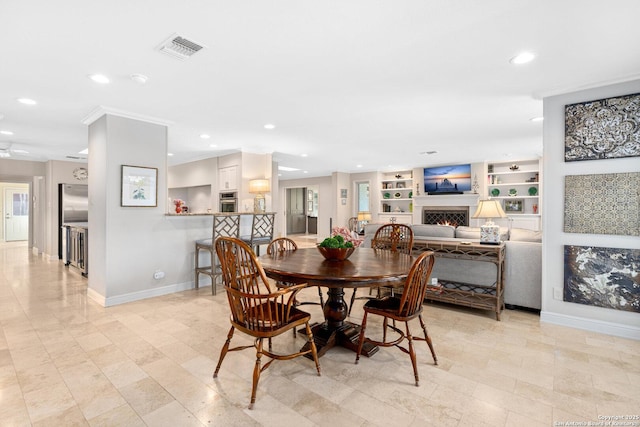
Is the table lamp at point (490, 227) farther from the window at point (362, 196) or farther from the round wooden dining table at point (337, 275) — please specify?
the window at point (362, 196)

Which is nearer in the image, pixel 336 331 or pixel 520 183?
pixel 336 331

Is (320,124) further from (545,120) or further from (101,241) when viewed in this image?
(101,241)

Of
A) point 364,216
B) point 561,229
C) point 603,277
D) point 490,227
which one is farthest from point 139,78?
point 364,216

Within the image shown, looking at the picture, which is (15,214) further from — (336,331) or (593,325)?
(593,325)

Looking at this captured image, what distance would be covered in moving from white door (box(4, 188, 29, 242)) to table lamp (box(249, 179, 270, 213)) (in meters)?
10.1

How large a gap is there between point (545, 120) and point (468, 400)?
2.88m

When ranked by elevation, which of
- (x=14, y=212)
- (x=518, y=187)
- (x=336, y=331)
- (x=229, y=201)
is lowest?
(x=336, y=331)

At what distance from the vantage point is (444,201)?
27.8ft

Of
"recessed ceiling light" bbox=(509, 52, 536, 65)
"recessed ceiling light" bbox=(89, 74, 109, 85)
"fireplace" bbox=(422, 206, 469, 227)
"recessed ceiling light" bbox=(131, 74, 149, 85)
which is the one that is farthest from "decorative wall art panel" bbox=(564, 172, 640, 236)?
"fireplace" bbox=(422, 206, 469, 227)

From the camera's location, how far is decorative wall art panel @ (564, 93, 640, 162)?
9.23 ft

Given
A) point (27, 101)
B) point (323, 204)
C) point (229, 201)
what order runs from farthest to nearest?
point (323, 204)
point (229, 201)
point (27, 101)

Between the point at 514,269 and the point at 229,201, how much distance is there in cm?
501

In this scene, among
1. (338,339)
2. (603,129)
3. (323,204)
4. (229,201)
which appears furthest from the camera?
(323,204)

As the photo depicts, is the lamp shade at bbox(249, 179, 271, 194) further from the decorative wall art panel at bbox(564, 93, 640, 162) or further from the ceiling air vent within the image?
the decorative wall art panel at bbox(564, 93, 640, 162)
